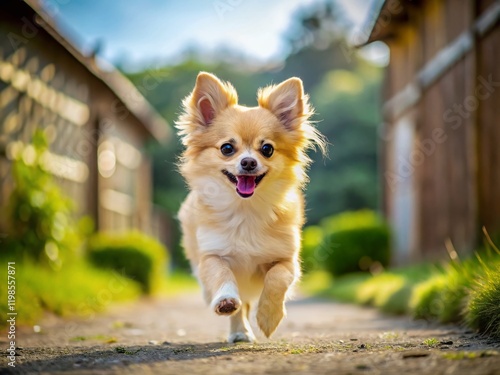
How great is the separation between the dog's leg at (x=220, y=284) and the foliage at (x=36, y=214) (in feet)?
17.4

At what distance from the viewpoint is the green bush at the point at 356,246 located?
15.1m

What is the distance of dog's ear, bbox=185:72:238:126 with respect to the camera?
5266 millimetres

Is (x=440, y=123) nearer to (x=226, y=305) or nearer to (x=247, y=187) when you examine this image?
(x=247, y=187)

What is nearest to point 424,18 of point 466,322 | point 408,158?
point 408,158

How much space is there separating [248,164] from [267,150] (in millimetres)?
363

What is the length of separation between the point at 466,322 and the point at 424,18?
7.81 metres

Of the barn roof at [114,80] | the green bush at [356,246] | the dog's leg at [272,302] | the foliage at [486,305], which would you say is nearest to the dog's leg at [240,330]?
the dog's leg at [272,302]

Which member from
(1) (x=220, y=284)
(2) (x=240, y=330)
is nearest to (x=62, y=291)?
(2) (x=240, y=330)

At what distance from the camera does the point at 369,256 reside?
1522 centimetres

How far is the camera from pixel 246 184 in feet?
15.8

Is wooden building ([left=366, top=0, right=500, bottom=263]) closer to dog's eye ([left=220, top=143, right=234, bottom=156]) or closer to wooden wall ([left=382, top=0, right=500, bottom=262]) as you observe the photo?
wooden wall ([left=382, top=0, right=500, bottom=262])

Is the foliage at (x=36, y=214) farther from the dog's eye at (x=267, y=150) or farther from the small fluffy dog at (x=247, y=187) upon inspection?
the dog's eye at (x=267, y=150)

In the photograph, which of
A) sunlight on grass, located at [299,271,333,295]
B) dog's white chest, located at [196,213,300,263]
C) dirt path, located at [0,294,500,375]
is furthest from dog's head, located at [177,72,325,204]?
sunlight on grass, located at [299,271,333,295]

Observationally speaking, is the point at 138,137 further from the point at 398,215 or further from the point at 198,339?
the point at 198,339
